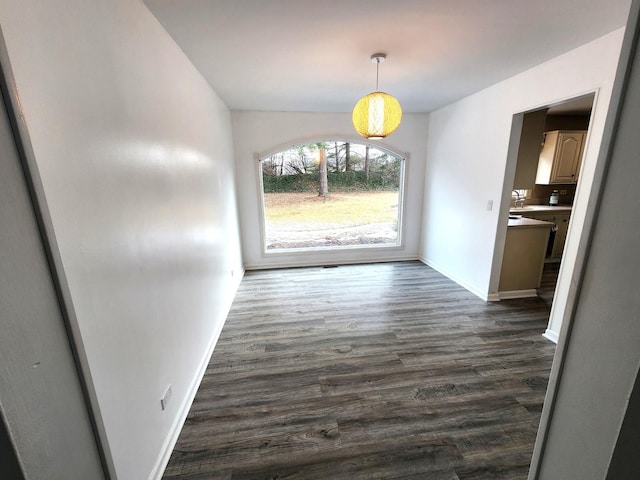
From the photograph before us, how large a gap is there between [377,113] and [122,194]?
1944 millimetres

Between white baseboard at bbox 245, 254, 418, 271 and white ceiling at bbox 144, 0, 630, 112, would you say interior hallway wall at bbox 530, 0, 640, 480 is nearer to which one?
white ceiling at bbox 144, 0, 630, 112

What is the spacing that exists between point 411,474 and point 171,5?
296 centimetres

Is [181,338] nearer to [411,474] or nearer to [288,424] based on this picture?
[288,424]

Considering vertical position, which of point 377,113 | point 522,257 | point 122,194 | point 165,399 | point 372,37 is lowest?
point 165,399

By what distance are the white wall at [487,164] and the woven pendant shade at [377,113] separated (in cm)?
148

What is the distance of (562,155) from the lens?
14.4 feet

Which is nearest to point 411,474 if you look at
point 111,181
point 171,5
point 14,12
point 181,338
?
point 181,338

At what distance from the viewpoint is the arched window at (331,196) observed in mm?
4488

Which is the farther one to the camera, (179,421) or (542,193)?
(542,193)

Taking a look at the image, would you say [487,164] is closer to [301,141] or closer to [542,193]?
[301,141]

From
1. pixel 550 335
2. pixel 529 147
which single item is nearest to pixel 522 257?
pixel 550 335

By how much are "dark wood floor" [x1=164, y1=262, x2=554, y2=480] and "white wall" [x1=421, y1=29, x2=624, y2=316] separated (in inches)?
26.7

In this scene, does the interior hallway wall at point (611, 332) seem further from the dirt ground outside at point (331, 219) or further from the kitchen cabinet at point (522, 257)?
the dirt ground outside at point (331, 219)

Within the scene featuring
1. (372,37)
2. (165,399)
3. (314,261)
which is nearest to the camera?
(165,399)
